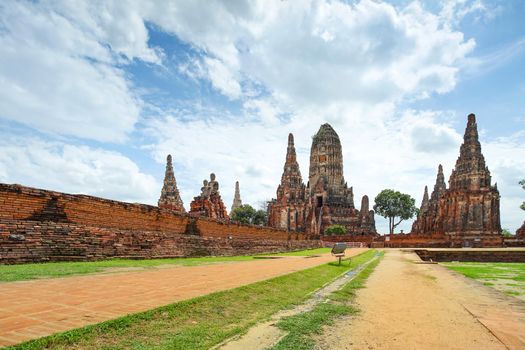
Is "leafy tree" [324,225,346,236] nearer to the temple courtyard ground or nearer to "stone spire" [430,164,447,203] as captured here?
"stone spire" [430,164,447,203]

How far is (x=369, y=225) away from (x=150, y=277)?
2075 inches

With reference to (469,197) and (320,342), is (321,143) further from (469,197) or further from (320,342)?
(320,342)

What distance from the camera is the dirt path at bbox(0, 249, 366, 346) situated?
278cm

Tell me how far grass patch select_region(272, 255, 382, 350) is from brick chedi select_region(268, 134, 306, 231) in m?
46.5

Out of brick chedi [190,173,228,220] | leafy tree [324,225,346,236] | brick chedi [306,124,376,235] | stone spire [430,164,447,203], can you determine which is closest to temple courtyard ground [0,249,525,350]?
brick chedi [190,173,228,220]

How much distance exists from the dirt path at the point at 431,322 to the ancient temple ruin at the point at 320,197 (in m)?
45.0

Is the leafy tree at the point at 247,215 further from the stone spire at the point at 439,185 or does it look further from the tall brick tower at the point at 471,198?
the tall brick tower at the point at 471,198

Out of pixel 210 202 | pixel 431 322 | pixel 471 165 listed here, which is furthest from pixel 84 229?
pixel 471 165

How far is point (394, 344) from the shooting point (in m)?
3.44

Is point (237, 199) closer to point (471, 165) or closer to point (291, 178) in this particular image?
point (291, 178)

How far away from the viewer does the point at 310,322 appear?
3998 millimetres

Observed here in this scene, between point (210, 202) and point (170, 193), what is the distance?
6.05 m

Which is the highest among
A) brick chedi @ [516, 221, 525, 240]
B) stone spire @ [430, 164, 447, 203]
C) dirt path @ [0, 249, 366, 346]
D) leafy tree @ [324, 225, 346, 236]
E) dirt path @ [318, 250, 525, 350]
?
stone spire @ [430, 164, 447, 203]

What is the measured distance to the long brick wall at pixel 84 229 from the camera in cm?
748
